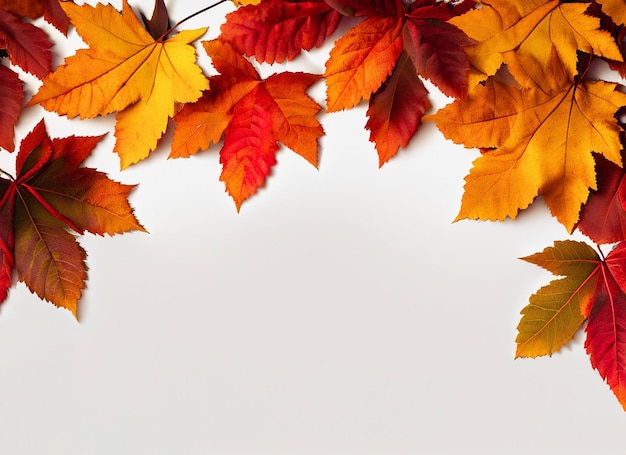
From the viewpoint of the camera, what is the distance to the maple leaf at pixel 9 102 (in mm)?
745

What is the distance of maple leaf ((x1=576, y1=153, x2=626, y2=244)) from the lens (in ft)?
2.01

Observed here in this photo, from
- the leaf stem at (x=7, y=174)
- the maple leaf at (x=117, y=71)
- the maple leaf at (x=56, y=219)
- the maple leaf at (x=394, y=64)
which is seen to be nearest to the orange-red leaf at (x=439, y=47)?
the maple leaf at (x=394, y=64)

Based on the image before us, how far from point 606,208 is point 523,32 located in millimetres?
178

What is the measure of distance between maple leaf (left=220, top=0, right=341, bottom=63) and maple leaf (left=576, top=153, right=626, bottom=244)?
0.29 meters

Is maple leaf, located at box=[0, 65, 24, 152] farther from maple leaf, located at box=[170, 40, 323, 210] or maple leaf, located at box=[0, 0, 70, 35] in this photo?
maple leaf, located at box=[170, 40, 323, 210]

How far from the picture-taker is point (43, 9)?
0.74m

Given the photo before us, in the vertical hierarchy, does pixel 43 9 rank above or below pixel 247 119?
above

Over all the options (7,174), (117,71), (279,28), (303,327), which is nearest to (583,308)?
(303,327)

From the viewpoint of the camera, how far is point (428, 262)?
68 cm

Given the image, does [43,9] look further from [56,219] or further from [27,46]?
[56,219]

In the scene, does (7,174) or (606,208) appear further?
(7,174)

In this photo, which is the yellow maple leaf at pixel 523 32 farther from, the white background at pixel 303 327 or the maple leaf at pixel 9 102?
the maple leaf at pixel 9 102

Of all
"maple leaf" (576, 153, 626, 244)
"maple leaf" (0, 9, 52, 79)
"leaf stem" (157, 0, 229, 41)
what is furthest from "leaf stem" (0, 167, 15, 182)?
"maple leaf" (576, 153, 626, 244)

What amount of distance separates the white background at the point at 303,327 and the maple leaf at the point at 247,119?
0.07ft
